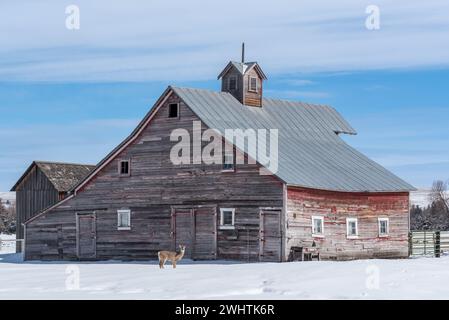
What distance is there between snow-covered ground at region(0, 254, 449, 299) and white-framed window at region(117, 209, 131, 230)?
226 inches

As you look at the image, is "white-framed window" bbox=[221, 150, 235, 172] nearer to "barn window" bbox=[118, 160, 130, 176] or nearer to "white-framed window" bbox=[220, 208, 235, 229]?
"white-framed window" bbox=[220, 208, 235, 229]

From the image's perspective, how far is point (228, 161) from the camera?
4109cm

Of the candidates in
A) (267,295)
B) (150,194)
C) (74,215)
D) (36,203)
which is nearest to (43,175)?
(36,203)

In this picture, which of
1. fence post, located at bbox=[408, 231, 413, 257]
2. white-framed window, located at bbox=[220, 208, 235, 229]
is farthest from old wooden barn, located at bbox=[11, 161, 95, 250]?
fence post, located at bbox=[408, 231, 413, 257]

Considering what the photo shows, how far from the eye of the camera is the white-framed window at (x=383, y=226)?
45.7 meters

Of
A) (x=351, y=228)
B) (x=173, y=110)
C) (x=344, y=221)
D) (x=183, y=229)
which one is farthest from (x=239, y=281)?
(x=351, y=228)

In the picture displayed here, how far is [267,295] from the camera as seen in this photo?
84.8 feet

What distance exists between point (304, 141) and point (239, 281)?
60.4 feet

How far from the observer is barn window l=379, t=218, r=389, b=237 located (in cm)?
4566

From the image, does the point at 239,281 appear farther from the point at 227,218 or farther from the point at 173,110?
the point at 173,110

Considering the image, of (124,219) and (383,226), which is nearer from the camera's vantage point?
(124,219)

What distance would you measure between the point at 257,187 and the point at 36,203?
2255cm
